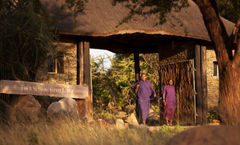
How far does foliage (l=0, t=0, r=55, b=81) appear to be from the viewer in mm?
7055

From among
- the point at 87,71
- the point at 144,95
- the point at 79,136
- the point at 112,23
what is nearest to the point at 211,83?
the point at 144,95

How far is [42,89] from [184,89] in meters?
4.55

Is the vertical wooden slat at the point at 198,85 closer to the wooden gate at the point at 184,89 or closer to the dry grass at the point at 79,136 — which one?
the wooden gate at the point at 184,89

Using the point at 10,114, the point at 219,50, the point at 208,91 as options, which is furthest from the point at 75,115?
the point at 208,91

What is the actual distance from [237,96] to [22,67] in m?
5.00

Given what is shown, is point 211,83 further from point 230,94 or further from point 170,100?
point 230,94

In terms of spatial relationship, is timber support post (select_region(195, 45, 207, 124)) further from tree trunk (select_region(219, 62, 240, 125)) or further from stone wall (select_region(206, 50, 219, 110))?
tree trunk (select_region(219, 62, 240, 125))

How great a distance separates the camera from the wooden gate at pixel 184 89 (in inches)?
393

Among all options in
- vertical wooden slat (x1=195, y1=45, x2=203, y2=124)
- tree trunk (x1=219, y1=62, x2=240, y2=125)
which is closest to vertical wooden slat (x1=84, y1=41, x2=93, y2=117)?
vertical wooden slat (x1=195, y1=45, x2=203, y2=124)

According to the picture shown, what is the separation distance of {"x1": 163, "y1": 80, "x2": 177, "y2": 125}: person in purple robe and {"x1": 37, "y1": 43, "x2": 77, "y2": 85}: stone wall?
284 centimetres

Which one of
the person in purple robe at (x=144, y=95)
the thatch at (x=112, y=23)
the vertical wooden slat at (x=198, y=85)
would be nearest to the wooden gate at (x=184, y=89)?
the vertical wooden slat at (x=198, y=85)

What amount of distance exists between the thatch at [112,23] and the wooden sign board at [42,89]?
1502mm

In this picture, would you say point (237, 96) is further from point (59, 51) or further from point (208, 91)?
point (59, 51)

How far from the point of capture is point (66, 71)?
9.25 metres
